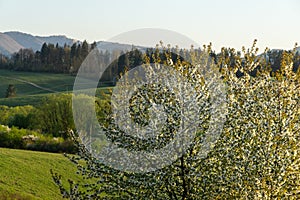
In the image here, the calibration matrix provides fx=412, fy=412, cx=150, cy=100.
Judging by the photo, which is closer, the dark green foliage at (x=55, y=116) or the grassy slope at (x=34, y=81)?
the dark green foliage at (x=55, y=116)

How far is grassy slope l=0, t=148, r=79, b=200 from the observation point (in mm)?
19719

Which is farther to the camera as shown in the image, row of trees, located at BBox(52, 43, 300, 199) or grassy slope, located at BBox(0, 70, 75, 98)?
grassy slope, located at BBox(0, 70, 75, 98)

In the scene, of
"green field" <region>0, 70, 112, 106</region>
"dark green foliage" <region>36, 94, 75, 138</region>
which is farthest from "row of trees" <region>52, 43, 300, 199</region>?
"green field" <region>0, 70, 112, 106</region>

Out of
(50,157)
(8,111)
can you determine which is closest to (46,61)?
(8,111)

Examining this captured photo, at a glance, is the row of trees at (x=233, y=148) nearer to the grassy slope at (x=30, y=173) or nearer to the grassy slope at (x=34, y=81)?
the grassy slope at (x=30, y=173)

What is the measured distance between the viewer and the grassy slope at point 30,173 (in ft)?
64.7

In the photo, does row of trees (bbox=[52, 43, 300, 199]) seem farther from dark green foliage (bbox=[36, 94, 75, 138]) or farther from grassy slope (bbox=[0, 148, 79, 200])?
dark green foliage (bbox=[36, 94, 75, 138])

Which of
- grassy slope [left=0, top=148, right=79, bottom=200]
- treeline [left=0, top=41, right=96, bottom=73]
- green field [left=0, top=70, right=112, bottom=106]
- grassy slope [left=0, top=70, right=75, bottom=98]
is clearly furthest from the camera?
treeline [left=0, top=41, right=96, bottom=73]

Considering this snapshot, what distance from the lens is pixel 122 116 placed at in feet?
31.1

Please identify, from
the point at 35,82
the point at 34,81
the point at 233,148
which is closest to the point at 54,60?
the point at 34,81

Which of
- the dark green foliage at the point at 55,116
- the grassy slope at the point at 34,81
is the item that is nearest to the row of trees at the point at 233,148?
the dark green foliage at the point at 55,116

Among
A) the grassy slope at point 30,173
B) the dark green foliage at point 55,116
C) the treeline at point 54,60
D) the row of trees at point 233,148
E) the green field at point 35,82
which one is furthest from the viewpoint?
the treeline at point 54,60

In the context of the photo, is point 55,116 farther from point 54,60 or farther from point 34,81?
point 54,60

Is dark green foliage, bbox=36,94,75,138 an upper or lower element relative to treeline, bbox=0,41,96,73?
lower
